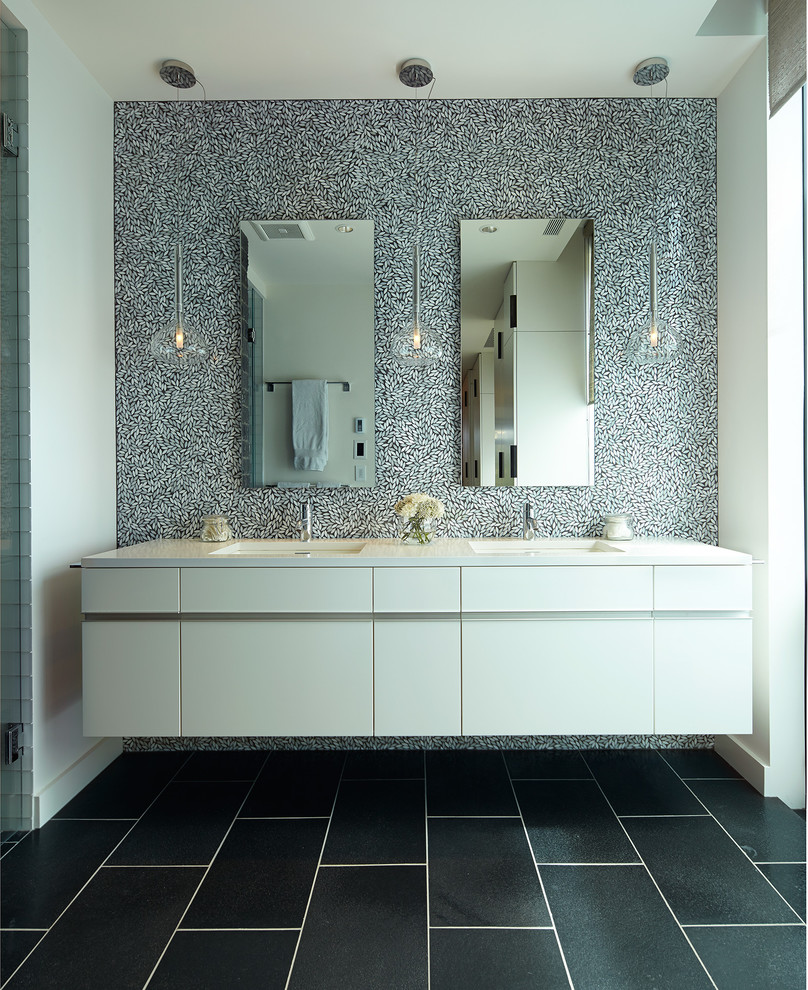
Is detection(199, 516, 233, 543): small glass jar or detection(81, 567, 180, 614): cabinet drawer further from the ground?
detection(199, 516, 233, 543): small glass jar

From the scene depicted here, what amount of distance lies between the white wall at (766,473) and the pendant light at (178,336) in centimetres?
217

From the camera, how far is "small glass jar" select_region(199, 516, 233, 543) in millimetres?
2670

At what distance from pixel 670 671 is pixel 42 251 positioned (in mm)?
2628

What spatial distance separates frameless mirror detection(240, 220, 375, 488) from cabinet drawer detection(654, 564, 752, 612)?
1.26 m

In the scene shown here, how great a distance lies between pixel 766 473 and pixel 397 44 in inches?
83.0

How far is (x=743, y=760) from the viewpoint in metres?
2.49

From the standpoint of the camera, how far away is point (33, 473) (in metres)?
2.17

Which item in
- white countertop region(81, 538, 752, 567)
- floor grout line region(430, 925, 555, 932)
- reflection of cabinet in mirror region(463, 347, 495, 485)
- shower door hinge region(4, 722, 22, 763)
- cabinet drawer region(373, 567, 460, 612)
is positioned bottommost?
floor grout line region(430, 925, 555, 932)

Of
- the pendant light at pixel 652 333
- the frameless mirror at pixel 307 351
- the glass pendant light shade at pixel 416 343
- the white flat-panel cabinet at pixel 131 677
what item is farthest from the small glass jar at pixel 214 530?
the pendant light at pixel 652 333

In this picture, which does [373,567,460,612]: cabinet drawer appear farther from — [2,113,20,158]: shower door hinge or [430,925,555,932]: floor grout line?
[2,113,20,158]: shower door hinge

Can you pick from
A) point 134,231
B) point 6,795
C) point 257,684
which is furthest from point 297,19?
point 6,795

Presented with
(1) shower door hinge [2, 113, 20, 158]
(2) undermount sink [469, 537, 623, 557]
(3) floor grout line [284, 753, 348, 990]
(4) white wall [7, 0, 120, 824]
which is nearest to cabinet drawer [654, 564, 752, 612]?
(2) undermount sink [469, 537, 623, 557]

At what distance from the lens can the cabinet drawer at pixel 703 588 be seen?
2238 mm

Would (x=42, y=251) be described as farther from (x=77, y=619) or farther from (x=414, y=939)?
(x=414, y=939)
